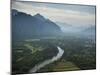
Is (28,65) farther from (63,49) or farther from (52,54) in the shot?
(63,49)

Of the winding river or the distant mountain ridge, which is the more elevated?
the distant mountain ridge

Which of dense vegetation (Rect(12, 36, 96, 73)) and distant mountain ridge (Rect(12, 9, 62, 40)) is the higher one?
distant mountain ridge (Rect(12, 9, 62, 40))

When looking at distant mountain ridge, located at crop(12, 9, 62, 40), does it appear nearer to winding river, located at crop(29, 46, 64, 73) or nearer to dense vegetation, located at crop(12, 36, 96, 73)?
dense vegetation, located at crop(12, 36, 96, 73)

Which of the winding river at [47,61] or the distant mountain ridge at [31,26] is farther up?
the distant mountain ridge at [31,26]

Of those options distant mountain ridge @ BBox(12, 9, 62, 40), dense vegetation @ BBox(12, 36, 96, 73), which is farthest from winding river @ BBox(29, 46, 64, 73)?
distant mountain ridge @ BBox(12, 9, 62, 40)

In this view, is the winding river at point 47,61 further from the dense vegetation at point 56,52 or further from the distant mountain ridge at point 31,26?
the distant mountain ridge at point 31,26

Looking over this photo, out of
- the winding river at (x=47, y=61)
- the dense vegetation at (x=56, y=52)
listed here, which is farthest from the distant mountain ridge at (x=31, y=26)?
the winding river at (x=47, y=61)

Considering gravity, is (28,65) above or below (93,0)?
below

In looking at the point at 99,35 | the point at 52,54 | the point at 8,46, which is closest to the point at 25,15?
the point at 8,46
